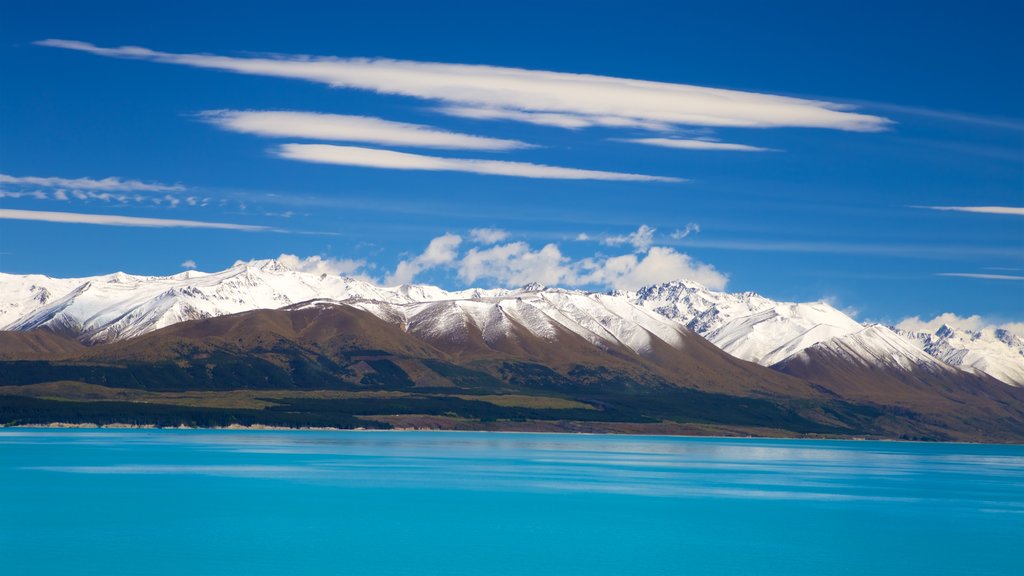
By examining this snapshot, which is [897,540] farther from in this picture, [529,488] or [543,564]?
[529,488]

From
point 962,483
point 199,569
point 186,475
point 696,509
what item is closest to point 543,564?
point 199,569

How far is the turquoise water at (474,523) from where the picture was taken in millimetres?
83688

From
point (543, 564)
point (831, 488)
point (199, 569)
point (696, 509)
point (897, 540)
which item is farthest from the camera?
point (831, 488)

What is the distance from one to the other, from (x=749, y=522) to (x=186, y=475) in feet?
237

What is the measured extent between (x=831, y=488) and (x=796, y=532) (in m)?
61.1

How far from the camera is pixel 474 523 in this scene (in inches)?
4218

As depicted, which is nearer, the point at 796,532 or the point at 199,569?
the point at 199,569

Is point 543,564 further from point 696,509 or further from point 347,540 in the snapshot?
point 696,509

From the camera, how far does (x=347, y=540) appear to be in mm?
92750

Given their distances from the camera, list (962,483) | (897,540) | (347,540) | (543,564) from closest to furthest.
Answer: (543,564) → (347,540) → (897,540) → (962,483)

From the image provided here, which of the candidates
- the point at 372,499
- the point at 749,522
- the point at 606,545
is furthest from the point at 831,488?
the point at 606,545

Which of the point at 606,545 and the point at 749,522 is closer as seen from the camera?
the point at 606,545

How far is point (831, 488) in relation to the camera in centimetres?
16375

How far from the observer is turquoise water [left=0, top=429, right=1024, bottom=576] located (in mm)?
83688
